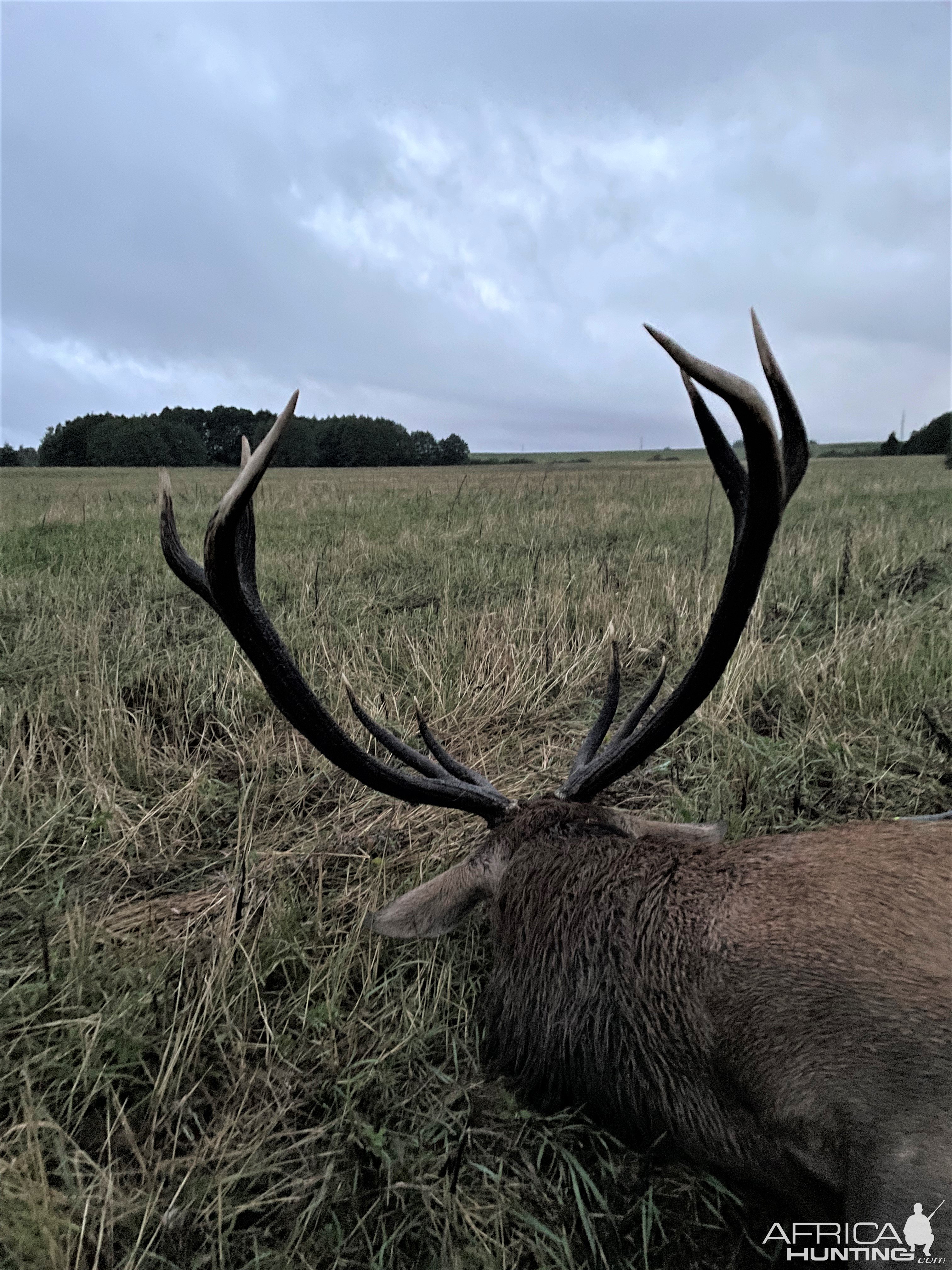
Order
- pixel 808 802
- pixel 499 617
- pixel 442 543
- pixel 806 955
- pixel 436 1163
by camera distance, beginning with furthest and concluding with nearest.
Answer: pixel 442 543
pixel 499 617
pixel 808 802
pixel 436 1163
pixel 806 955

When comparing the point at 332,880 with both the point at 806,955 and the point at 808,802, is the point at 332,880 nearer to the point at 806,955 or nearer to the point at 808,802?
the point at 806,955

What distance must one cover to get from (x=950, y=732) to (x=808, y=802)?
3.06 feet

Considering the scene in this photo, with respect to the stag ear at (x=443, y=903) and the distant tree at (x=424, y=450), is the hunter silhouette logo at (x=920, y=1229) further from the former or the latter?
the distant tree at (x=424, y=450)

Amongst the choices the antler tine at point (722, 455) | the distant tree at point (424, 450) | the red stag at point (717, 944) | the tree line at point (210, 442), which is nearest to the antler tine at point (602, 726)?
the red stag at point (717, 944)

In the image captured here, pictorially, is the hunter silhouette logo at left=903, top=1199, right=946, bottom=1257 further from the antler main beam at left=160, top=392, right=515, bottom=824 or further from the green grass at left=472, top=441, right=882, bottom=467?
the green grass at left=472, top=441, right=882, bottom=467

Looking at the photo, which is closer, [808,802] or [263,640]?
[263,640]

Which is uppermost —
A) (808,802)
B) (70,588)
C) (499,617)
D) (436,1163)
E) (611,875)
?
(70,588)

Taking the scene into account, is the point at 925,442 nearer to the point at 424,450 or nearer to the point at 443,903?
the point at 424,450

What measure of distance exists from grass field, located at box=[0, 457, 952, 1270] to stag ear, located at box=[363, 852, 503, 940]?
15 cm

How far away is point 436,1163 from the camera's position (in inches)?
57.5

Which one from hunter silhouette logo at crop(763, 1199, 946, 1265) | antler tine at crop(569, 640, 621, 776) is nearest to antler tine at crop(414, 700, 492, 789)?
antler tine at crop(569, 640, 621, 776)

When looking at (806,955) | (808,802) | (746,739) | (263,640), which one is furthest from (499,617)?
(806,955)

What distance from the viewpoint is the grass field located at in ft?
4.54

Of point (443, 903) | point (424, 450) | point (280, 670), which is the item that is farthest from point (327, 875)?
Answer: point (424, 450)
